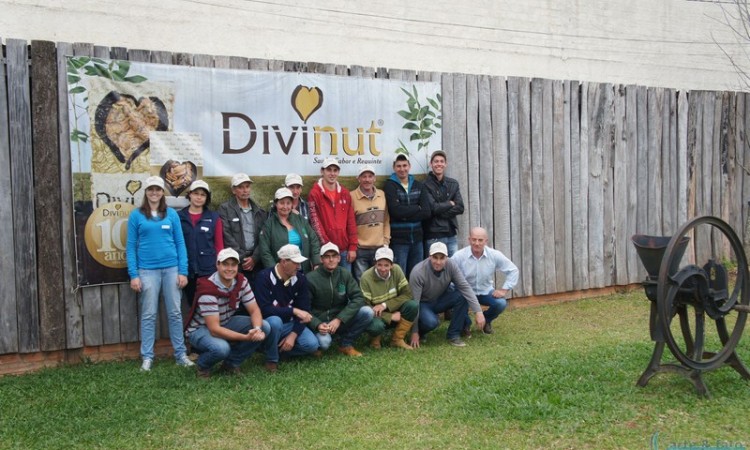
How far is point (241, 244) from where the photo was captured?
6867 mm

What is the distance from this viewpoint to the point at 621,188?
975cm

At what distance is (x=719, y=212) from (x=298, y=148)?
652 centimetres

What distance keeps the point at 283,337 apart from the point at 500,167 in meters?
3.81

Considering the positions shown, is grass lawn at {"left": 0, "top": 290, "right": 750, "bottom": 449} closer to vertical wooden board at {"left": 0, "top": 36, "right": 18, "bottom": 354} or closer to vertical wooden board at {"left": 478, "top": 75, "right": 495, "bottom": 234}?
vertical wooden board at {"left": 0, "top": 36, "right": 18, "bottom": 354}

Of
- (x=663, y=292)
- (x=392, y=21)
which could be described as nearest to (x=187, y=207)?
(x=663, y=292)

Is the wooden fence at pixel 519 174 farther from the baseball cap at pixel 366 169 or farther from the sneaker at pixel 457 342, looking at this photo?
the sneaker at pixel 457 342

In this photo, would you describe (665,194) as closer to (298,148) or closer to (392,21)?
(298,148)

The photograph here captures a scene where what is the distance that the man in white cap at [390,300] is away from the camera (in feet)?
22.9

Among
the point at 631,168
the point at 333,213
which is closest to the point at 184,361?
the point at 333,213

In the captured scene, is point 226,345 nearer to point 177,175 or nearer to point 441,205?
point 177,175

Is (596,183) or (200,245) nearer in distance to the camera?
(200,245)

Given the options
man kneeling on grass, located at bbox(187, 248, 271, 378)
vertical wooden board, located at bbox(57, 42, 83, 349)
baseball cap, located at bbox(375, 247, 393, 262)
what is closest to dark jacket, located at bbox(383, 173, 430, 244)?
baseball cap, located at bbox(375, 247, 393, 262)

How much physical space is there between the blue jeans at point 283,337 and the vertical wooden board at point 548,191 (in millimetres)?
3907

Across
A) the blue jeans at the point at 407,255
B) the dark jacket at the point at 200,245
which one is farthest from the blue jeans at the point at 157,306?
the blue jeans at the point at 407,255
